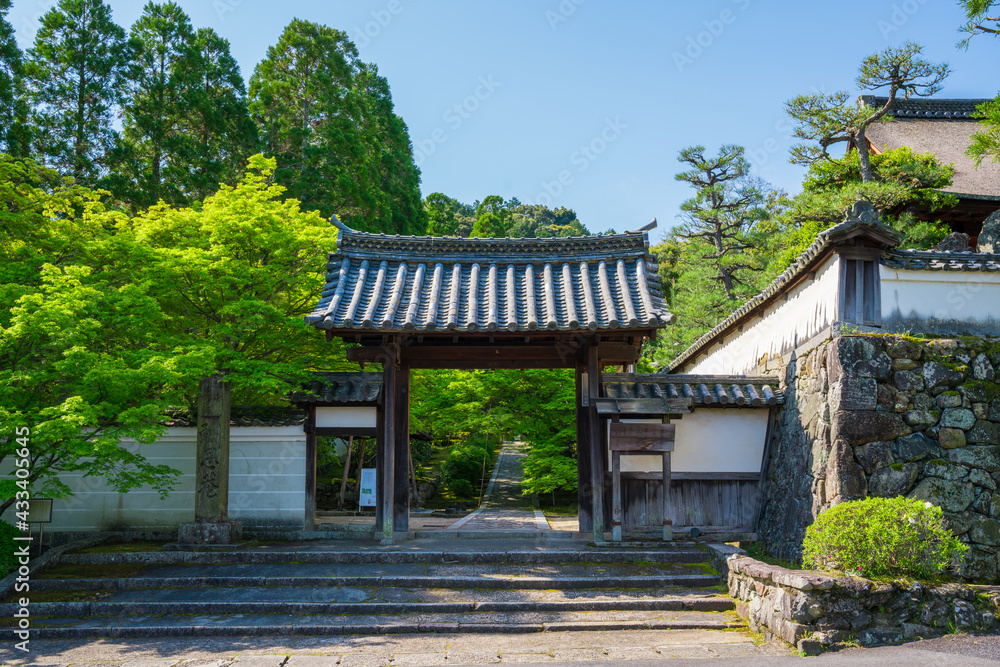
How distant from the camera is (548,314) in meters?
10.5

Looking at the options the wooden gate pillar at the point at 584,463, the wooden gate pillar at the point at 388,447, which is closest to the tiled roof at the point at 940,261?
the wooden gate pillar at the point at 584,463

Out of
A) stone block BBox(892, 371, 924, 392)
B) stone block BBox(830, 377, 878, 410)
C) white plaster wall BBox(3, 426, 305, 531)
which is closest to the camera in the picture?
stone block BBox(830, 377, 878, 410)

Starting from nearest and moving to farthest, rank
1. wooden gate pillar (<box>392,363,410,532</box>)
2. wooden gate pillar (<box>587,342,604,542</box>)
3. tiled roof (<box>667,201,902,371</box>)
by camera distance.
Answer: tiled roof (<box>667,201,902,371</box>) < wooden gate pillar (<box>587,342,604,542</box>) < wooden gate pillar (<box>392,363,410,532</box>)

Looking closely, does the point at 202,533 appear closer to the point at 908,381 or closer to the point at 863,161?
the point at 908,381

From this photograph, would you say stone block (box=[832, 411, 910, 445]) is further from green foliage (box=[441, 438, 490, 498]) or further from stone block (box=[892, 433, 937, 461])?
green foliage (box=[441, 438, 490, 498])

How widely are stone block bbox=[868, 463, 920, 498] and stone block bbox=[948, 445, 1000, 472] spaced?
0.62m

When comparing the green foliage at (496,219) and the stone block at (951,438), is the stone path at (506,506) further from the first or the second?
the green foliage at (496,219)

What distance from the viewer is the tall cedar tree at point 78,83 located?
2408 centimetres

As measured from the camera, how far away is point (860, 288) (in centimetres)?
993

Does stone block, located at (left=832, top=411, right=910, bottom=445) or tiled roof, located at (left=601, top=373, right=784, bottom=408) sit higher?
tiled roof, located at (left=601, top=373, right=784, bottom=408)

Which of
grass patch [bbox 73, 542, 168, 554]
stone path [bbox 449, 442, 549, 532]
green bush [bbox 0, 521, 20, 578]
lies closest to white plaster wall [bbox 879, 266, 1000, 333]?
stone path [bbox 449, 442, 549, 532]

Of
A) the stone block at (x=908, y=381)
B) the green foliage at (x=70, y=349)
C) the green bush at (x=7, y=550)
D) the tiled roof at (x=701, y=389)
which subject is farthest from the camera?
the tiled roof at (x=701, y=389)

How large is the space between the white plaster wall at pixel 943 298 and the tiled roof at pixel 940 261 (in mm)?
85

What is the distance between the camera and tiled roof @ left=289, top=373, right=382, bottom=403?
37.3 ft
